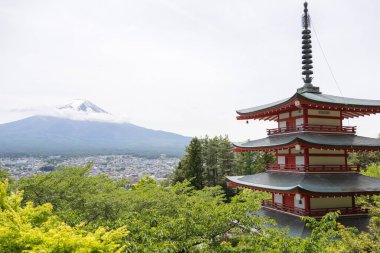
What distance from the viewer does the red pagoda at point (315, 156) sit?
50.3 ft

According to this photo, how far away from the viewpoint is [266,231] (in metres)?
10.5

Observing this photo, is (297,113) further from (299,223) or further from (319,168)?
(299,223)

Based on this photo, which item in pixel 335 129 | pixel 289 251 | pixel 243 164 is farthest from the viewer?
pixel 243 164

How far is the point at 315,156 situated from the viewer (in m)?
16.7

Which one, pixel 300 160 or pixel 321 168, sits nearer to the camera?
pixel 321 168

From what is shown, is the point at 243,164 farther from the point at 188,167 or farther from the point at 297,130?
the point at 297,130

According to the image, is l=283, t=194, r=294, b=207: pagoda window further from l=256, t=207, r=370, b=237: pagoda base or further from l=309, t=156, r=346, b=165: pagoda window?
l=309, t=156, r=346, b=165: pagoda window

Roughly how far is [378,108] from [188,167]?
27.1m

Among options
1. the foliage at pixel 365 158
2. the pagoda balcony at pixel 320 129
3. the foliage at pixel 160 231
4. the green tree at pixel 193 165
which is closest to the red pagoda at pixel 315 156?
the pagoda balcony at pixel 320 129

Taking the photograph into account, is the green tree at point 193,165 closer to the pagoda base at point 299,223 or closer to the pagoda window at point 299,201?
the pagoda base at point 299,223

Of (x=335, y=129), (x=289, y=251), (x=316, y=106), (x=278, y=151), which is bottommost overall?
(x=289, y=251)

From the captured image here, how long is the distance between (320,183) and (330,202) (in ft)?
4.67

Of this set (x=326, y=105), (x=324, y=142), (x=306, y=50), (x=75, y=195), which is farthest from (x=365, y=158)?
(x=75, y=195)

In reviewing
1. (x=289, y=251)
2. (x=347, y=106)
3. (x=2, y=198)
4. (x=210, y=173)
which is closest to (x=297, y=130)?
(x=347, y=106)
